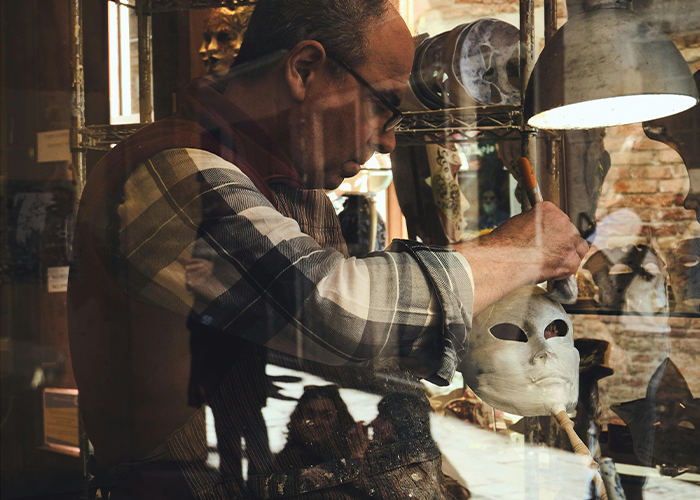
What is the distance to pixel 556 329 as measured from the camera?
0.74 metres

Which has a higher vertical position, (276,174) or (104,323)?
(276,174)

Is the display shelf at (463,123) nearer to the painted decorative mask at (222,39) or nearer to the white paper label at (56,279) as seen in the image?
the painted decorative mask at (222,39)

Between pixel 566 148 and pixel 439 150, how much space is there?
171 mm

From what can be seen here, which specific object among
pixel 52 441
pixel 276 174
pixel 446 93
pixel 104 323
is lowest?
pixel 52 441

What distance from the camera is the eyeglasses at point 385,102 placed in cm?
65

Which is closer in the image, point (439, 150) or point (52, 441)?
point (52, 441)

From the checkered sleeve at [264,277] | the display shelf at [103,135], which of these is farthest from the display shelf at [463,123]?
the display shelf at [103,135]

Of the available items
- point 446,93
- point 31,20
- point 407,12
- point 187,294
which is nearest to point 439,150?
point 446,93

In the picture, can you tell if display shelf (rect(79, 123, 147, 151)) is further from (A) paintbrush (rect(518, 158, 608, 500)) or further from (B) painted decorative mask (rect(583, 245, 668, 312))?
(B) painted decorative mask (rect(583, 245, 668, 312))

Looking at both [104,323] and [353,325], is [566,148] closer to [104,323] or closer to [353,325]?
[353,325]

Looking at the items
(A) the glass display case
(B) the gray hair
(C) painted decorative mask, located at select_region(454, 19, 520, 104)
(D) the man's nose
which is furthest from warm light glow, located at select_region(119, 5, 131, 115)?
(D) the man's nose

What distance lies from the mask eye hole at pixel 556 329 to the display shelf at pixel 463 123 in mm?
248

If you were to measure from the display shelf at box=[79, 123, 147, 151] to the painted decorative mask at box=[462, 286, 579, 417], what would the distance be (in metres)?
0.46

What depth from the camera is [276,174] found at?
2.15 ft
